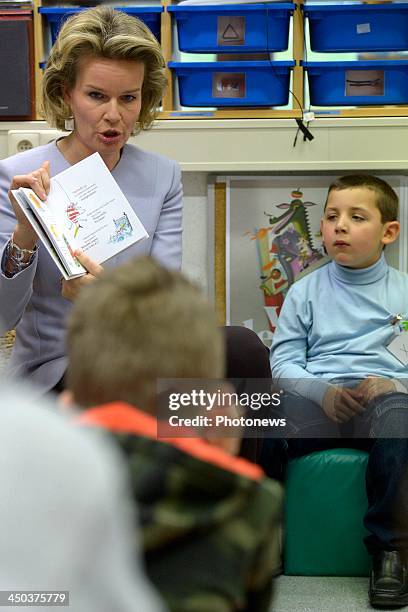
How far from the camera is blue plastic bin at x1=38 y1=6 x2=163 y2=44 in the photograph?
88.5 inches

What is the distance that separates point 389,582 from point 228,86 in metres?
1.24

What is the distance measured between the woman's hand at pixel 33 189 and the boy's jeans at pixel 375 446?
0.60m

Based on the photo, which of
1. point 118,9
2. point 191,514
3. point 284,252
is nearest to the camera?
point 191,514

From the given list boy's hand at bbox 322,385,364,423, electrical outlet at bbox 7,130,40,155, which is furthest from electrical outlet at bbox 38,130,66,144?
boy's hand at bbox 322,385,364,423

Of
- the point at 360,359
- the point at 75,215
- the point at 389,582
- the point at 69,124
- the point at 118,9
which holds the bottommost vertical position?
the point at 389,582

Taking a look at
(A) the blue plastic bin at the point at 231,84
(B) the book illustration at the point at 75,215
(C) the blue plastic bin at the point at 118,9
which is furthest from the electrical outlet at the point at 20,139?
(B) the book illustration at the point at 75,215

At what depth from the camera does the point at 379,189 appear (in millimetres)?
2082

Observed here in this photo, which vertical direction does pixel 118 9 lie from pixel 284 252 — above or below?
above

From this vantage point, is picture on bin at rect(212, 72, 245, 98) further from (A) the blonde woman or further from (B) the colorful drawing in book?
(A) the blonde woman

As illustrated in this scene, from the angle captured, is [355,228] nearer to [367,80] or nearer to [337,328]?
[337,328]

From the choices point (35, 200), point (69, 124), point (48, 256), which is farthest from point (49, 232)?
point (69, 124)

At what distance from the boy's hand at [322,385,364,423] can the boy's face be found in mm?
339

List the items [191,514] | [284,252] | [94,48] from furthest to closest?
1. [284,252]
2. [94,48]
3. [191,514]

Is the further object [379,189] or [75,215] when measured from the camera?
[379,189]
